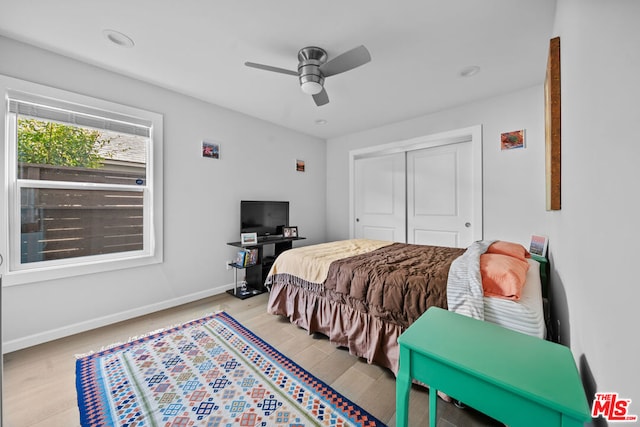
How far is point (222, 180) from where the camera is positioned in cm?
347

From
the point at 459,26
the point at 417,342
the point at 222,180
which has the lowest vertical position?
the point at 417,342

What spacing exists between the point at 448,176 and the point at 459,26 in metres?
2.05

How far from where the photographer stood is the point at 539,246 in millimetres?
2447

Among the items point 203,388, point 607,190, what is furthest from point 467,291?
point 203,388

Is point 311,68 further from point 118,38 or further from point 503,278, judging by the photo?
point 503,278

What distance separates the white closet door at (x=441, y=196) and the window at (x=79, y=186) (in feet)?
11.7

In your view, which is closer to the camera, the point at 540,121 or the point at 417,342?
the point at 417,342

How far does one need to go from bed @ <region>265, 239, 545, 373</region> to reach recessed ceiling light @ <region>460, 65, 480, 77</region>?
70.0 inches

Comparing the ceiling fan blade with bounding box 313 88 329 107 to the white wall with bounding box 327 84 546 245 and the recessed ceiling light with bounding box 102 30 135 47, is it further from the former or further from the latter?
the white wall with bounding box 327 84 546 245

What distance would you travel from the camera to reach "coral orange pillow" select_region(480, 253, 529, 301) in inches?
54.7

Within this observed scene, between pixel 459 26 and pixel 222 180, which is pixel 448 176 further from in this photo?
pixel 222 180

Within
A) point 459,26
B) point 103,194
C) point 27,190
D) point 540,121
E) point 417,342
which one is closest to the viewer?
point 417,342

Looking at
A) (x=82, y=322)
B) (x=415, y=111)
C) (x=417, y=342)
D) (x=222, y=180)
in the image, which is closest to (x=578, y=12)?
(x=417, y=342)

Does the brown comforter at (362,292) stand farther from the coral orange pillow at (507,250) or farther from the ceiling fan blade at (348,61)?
the ceiling fan blade at (348,61)
